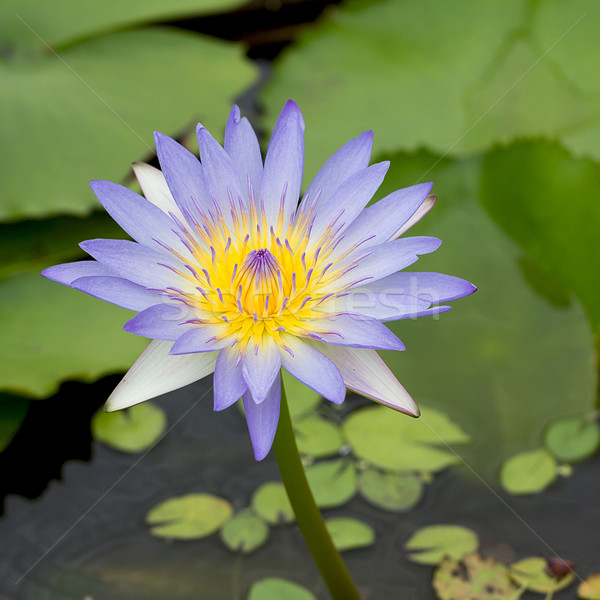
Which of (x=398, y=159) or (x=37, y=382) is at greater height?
(x=398, y=159)

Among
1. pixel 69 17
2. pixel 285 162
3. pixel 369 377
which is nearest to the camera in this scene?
pixel 369 377

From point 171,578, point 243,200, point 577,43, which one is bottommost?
point 171,578

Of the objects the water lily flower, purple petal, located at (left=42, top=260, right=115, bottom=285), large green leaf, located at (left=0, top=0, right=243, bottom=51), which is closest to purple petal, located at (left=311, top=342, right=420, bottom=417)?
the water lily flower

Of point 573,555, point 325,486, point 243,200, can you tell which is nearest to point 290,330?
point 243,200

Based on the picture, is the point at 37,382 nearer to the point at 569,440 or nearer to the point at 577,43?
the point at 569,440

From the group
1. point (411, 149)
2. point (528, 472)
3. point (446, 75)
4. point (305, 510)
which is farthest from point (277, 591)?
point (446, 75)

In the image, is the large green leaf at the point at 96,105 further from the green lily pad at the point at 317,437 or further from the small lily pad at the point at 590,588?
the small lily pad at the point at 590,588

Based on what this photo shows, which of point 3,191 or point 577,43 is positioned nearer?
point 3,191

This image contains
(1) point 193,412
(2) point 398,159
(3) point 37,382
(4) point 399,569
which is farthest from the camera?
(2) point 398,159

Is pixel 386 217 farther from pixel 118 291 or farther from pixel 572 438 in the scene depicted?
pixel 572 438
